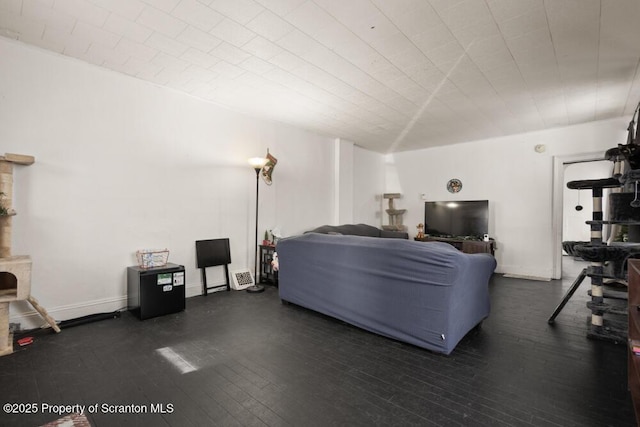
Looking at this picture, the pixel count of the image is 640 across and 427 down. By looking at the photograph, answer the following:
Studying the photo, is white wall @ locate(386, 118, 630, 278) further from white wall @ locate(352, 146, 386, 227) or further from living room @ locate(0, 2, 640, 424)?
white wall @ locate(352, 146, 386, 227)

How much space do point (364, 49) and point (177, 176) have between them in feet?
8.72

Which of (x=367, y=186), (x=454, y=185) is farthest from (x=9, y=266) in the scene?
(x=454, y=185)

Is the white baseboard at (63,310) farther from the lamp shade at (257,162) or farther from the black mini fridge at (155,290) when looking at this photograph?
the lamp shade at (257,162)

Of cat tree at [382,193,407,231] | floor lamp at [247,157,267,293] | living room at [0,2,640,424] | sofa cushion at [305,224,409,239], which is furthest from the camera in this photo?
cat tree at [382,193,407,231]

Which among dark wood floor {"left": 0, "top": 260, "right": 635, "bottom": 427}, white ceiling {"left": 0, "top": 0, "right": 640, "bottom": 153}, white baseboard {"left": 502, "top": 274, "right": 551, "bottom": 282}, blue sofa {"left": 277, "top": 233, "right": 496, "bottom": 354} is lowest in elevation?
white baseboard {"left": 502, "top": 274, "right": 551, "bottom": 282}

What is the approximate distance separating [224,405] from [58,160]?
285 cm

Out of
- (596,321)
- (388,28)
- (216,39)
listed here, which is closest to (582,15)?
(388,28)

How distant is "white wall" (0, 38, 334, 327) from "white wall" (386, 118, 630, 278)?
4.29m

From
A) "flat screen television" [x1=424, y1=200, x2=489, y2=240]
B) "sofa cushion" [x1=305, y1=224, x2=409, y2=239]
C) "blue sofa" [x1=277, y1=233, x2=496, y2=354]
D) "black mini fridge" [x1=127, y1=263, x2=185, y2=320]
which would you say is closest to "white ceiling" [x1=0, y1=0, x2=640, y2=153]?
"blue sofa" [x1=277, y1=233, x2=496, y2=354]

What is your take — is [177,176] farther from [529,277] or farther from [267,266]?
[529,277]

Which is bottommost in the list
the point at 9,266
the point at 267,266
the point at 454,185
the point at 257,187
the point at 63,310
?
the point at 63,310

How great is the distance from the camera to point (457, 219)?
19.5ft

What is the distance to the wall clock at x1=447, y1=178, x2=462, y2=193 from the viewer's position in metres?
6.24

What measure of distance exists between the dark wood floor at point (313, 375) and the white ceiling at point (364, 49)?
2586 mm
